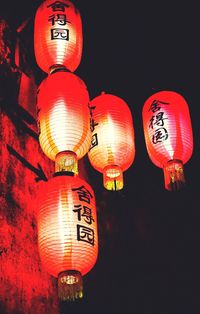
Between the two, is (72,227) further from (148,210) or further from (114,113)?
(148,210)

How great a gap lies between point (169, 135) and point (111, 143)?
0.92 meters

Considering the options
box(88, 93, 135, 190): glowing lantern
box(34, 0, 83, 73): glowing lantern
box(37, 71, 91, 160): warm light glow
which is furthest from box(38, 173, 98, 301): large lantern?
box(34, 0, 83, 73): glowing lantern

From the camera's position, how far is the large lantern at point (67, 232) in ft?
14.5

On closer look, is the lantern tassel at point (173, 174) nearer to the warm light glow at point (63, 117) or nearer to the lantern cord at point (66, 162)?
the warm light glow at point (63, 117)

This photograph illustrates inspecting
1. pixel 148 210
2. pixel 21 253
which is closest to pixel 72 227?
pixel 21 253

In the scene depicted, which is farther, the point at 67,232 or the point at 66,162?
the point at 66,162

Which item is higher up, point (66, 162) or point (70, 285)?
point (66, 162)

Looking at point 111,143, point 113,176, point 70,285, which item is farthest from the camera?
point 113,176

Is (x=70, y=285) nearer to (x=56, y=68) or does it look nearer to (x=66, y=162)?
(x=66, y=162)

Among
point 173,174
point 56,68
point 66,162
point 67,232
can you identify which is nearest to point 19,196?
point 66,162

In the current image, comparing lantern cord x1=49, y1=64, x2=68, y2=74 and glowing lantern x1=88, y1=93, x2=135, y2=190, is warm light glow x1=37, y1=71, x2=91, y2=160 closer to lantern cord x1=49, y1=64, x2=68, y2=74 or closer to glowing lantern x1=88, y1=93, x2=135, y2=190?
lantern cord x1=49, y1=64, x2=68, y2=74

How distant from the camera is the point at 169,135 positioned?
20.3 feet

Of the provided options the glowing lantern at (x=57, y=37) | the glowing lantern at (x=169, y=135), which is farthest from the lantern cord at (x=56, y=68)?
the glowing lantern at (x=169, y=135)

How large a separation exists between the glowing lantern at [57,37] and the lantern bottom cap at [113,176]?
1507mm
